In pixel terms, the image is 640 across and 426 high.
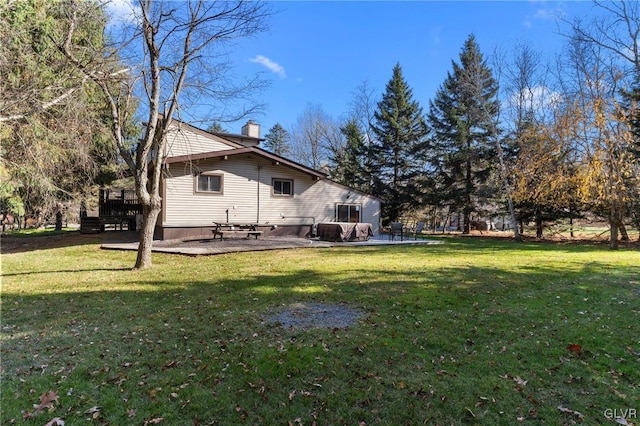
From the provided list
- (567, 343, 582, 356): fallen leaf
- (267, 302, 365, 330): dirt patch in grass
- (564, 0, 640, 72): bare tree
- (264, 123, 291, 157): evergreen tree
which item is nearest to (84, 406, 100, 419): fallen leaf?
(267, 302, 365, 330): dirt patch in grass

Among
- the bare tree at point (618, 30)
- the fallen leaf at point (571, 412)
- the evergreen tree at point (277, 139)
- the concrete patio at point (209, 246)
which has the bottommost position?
the fallen leaf at point (571, 412)

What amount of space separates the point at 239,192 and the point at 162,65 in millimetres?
8044

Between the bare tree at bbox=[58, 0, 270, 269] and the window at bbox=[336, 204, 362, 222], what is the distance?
448 inches

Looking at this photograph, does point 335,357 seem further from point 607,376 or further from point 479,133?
point 479,133

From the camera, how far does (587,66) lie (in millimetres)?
15555

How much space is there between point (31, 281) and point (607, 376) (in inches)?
366

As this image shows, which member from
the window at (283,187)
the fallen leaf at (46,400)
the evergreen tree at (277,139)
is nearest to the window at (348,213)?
the window at (283,187)

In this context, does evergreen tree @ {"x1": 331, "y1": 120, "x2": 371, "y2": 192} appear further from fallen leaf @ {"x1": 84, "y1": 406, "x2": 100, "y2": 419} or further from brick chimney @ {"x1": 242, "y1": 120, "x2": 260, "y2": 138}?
fallen leaf @ {"x1": 84, "y1": 406, "x2": 100, "y2": 419}

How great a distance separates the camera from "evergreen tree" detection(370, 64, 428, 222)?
84.6ft

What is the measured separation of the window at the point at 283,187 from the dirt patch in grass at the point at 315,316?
39.5 feet

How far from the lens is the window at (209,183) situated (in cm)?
1477

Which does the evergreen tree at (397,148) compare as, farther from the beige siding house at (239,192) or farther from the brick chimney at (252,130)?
the brick chimney at (252,130)

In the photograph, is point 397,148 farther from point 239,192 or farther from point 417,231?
point 239,192

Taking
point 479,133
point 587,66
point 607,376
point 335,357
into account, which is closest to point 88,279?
point 335,357
